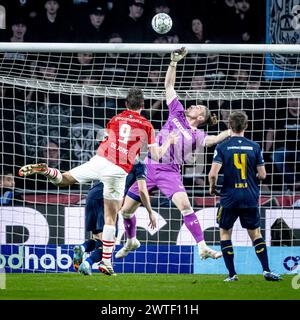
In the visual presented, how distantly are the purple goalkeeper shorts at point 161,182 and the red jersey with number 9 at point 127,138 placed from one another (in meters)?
0.91

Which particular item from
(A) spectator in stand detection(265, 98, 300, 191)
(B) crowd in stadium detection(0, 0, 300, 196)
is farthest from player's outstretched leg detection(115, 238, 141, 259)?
(B) crowd in stadium detection(0, 0, 300, 196)

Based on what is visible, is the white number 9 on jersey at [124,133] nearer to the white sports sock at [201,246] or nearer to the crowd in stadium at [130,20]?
the white sports sock at [201,246]

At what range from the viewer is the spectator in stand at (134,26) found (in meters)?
14.0

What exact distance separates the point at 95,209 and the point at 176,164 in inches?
48.8

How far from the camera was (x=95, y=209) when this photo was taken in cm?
967

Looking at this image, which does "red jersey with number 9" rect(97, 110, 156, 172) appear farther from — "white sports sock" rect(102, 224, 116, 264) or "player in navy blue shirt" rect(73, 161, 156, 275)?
"white sports sock" rect(102, 224, 116, 264)

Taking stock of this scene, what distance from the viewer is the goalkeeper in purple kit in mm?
10055

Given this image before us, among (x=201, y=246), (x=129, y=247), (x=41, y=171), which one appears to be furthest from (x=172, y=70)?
(x=129, y=247)

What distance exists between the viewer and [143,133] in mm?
9352

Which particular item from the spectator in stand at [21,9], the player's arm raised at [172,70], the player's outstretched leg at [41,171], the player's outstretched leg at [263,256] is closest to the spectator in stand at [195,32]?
the spectator in stand at [21,9]

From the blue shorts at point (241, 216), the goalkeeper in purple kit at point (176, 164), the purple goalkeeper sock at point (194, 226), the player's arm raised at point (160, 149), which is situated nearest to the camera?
the player's arm raised at point (160, 149)

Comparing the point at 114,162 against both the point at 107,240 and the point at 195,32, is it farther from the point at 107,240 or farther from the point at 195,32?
the point at 195,32
